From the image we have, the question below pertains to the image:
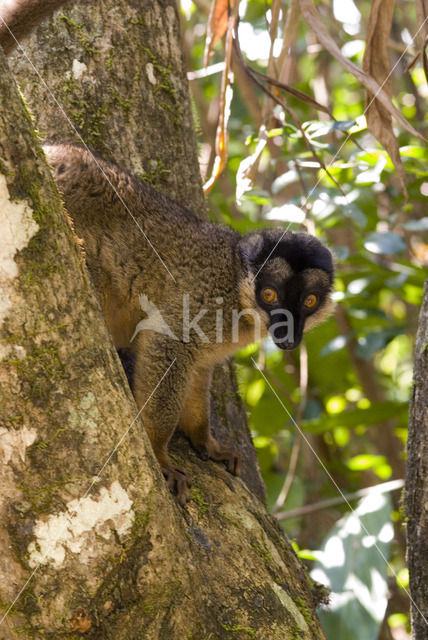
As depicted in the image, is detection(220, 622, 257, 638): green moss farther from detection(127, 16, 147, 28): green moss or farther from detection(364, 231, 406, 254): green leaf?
detection(127, 16, 147, 28): green moss

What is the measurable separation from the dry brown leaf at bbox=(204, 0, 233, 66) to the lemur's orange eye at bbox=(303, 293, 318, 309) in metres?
1.60

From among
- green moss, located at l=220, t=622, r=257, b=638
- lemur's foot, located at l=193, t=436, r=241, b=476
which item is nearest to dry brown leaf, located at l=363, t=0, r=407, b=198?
lemur's foot, located at l=193, t=436, r=241, b=476

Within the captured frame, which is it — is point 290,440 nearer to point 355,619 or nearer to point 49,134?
point 355,619

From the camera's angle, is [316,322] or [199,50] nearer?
[316,322]

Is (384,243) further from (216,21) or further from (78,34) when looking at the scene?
(78,34)

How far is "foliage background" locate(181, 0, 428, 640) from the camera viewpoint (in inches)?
179

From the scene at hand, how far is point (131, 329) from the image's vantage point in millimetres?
4250

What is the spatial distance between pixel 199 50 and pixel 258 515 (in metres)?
6.81

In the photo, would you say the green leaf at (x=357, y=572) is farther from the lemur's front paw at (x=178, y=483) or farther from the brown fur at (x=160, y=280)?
the lemur's front paw at (x=178, y=483)

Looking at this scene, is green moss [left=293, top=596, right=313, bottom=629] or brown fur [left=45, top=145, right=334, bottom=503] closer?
green moss [left=293, top=596, right=313, bottom=629]

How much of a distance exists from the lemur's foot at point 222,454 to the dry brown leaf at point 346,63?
1.92 m

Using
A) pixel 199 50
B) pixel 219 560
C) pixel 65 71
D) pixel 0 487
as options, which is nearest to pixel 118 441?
pixel 0 487

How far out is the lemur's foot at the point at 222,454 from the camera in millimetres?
4004

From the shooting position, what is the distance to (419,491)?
3.34 meters
